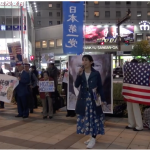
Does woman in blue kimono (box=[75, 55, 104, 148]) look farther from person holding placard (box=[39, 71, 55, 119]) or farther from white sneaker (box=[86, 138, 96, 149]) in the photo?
person holding placard (box=[39, 71, 55, 119])

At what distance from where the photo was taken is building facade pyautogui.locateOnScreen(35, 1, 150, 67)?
40.6m

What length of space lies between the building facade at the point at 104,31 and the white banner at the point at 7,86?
96.9ft

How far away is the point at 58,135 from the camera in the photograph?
17.4 feet

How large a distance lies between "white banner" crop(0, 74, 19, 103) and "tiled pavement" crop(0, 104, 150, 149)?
2.78 feet

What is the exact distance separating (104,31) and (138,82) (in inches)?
Answer: 1433

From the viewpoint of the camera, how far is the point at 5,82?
7633 millimetres

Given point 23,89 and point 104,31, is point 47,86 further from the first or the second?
point 104,31

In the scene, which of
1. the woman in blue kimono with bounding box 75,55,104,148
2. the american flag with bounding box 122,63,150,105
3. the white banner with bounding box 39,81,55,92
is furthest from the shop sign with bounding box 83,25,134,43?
the woman in blue kimono with bounding box 75,55,104,148

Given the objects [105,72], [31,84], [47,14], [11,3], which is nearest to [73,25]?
[105,72]

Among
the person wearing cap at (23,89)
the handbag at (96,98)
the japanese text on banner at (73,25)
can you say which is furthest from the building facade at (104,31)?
Answer: the handbag at (96,98)

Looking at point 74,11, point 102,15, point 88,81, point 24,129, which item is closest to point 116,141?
point 88,81

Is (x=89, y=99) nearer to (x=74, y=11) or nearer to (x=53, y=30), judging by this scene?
(x=74, y=11)

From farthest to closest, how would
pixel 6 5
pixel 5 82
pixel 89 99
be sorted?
1. pixel 6 5
2. pixel 5 82
3. pixel 89 99

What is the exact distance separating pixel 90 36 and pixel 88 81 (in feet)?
122
